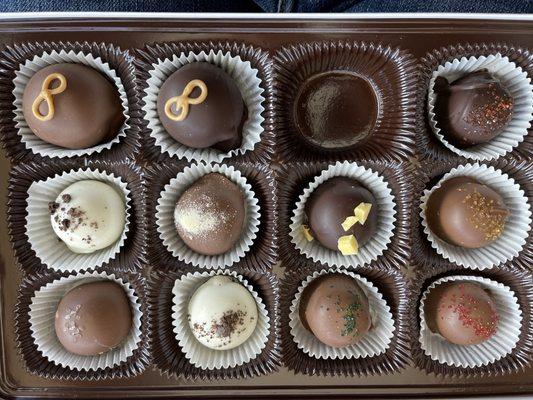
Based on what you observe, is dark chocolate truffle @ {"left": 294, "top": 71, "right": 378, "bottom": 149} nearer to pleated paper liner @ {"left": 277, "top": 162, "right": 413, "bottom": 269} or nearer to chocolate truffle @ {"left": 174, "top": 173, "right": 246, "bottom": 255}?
pleated paper liner @ {"left": 277, "top": 162, "right": 413, "bottom": 269}

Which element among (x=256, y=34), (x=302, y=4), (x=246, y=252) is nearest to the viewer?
(x=256, y=34)

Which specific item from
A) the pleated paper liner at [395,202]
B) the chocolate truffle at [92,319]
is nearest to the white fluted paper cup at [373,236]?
the pleated paper liner at [395,202]

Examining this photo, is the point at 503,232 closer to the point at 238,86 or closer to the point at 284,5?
the point at 238,86

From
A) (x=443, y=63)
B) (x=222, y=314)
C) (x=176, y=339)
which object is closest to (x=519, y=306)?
(x=443, y=63)

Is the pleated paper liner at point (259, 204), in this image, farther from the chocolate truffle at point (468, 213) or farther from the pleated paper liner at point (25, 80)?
the chocolate truffle at point (468, 213)

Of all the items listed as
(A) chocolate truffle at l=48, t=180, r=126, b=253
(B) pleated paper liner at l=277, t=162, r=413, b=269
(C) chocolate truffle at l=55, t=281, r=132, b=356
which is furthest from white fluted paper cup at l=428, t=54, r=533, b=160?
(C) chocolate truffle at l=55, t=281, r=132, b=356

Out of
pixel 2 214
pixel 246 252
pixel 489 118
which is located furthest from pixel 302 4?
pixel 2 214

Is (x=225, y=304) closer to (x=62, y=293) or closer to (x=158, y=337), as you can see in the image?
(x=158, y=337)
